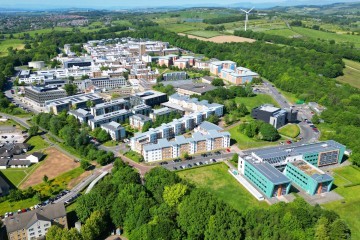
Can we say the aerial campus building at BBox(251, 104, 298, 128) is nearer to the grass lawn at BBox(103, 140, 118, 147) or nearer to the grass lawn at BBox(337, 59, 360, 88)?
the grass lawn at BBox(103, 140, 118, 147)

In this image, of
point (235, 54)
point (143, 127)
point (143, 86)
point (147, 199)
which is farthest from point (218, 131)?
point (235, 54)

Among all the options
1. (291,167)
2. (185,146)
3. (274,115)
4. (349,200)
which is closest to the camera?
(349,200)

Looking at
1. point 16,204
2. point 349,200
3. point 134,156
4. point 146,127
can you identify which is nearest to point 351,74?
point 349,200

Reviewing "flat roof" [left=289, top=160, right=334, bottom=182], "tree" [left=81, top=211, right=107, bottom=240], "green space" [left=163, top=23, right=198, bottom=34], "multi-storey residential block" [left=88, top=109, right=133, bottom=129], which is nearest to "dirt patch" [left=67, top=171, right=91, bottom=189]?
"tree" [left=81, top=211, right=107, bottom=240]

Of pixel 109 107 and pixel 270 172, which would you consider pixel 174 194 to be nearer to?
pixel 270 172

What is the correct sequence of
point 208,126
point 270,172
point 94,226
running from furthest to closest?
point 208,126 < point 270,172 < point 94,226

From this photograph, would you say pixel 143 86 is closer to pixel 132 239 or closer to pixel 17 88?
pixel 17 88

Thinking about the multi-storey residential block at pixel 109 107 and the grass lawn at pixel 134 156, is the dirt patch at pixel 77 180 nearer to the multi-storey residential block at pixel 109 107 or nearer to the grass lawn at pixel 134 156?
the grass lawn at pixel 134 156
